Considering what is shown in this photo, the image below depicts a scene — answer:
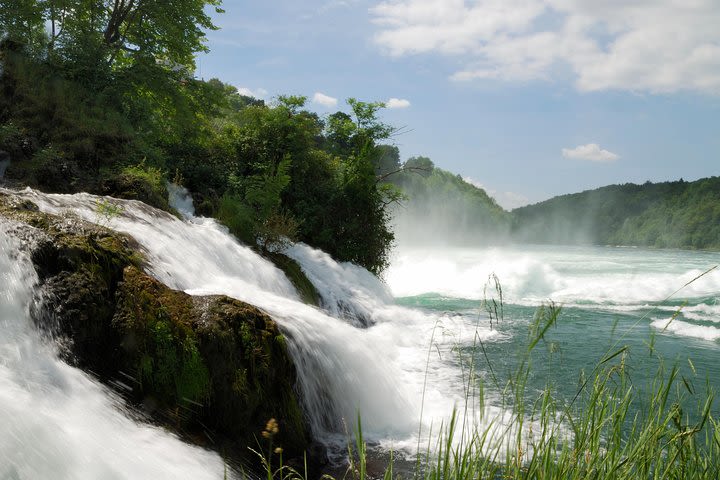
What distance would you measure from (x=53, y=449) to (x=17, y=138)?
10130 millimetres

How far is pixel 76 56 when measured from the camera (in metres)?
14.9

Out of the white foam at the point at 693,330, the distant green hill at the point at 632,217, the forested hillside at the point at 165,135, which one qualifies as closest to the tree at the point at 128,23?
the forested hillside at the point at 165,135

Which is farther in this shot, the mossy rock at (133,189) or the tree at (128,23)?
the tree at (128,23)

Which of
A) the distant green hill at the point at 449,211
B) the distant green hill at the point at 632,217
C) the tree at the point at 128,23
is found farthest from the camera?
the distant green hill at the point at 632,217

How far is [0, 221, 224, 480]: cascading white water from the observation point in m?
2.87

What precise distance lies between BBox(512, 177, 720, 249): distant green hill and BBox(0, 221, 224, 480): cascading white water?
→ 3758 inches

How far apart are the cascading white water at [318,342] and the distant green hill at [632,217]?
90.2m

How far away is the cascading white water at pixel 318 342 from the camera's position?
5.95 m

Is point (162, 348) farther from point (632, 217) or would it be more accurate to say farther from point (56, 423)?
point (632, 217)

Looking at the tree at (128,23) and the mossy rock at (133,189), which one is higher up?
the tree at (128,23)

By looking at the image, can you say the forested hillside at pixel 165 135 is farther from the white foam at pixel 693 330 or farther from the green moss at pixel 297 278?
the white foam at pixel 693 330

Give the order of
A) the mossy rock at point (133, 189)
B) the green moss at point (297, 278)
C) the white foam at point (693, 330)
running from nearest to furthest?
1. the mossy rock at point (133, 189)
2. the green moss at point (297, 278)
3. the white foam at point (693, 330)

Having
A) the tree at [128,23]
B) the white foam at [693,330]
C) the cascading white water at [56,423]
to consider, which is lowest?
the white foam at [693,330]

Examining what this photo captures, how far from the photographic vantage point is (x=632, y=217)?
107 metres
